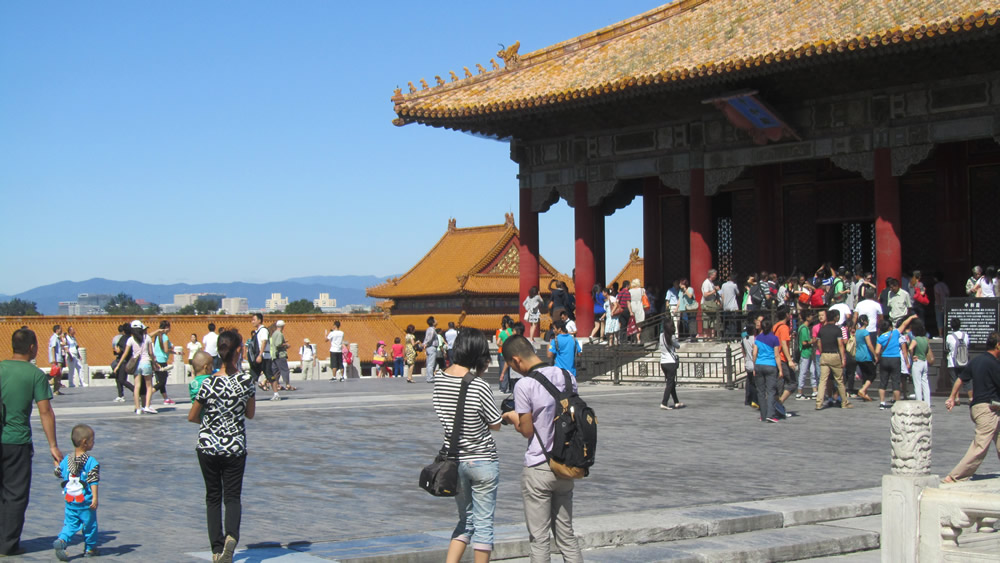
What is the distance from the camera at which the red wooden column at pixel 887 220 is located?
2339 centimetres

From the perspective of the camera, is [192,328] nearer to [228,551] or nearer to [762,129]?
[762,129]

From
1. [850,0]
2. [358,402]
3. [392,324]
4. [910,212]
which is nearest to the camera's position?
[358,402]

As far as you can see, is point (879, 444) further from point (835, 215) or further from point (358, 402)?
point (835, 215)

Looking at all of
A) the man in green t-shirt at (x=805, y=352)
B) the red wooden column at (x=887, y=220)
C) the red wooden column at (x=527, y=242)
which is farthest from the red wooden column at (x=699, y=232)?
the man in green t-shirt at (x=805, y=352)

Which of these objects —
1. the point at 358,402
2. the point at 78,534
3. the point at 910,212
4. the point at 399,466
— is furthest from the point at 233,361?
the point at 910,212

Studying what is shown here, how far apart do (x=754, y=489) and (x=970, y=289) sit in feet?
41.5

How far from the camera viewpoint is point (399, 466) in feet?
39.8

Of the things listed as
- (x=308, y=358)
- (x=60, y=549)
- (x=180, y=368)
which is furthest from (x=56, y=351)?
(x=60, y=549)

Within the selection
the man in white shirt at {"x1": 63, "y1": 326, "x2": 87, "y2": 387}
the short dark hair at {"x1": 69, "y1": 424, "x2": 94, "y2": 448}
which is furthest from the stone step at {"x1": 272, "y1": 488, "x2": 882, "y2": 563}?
the man in white shirt at {"x1": 63, "y1": 326, "x2": 87, "y2": 387}

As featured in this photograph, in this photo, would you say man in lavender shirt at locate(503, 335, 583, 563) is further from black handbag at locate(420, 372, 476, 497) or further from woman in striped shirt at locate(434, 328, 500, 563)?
black handbag at locate(420, 372, 476, 497)

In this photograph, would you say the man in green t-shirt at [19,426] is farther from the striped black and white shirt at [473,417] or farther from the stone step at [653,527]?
the striped black and white shirt at [473,417]

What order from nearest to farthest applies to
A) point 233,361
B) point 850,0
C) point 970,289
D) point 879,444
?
point 233,361 → point 879,444 → point 970,289 → point 850,0

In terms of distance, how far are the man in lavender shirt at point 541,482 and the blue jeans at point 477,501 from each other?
21 cm

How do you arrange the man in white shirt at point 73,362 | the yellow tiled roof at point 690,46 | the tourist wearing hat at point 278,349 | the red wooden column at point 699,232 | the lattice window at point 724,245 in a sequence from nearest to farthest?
the yellow tiled roof at point 690,46 < the tourist wearing hat at point 278,349 < the red wooden column at point 699,232 < the man in white shirt at point 73,362 < the lattice window at point 724,245
